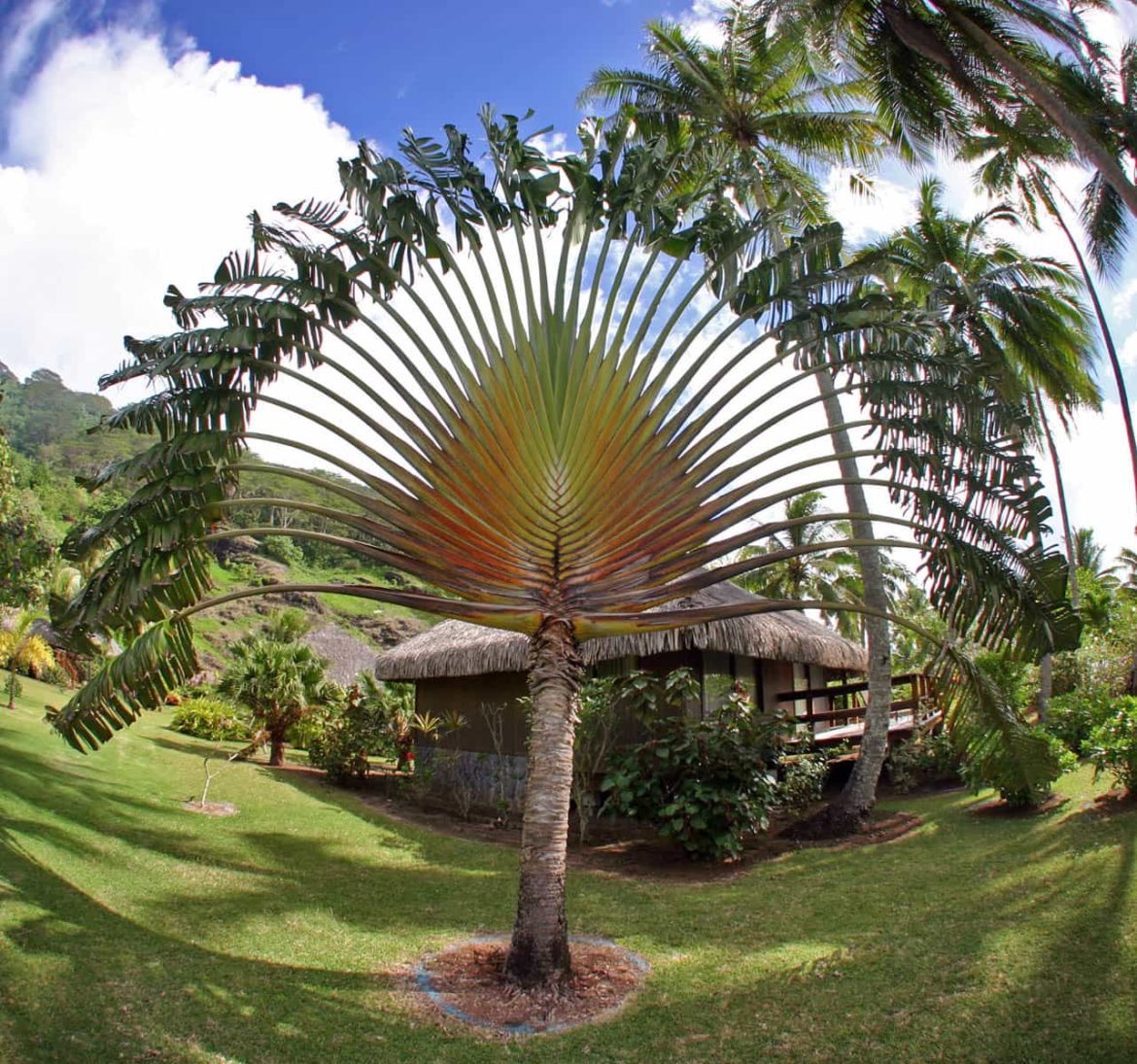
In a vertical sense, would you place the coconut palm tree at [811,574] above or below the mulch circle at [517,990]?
above

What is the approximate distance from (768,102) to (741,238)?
10039 mm

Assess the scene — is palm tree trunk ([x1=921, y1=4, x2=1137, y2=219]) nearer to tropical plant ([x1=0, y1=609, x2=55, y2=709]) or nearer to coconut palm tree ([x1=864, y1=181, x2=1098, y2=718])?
coconut palm tree ([x1=864, y1=181, x2=1098, y2=718])

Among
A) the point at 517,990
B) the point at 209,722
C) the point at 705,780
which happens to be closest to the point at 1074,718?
the point at 705,780

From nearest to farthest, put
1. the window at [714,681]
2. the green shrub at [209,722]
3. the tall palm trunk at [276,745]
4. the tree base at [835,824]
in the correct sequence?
the tree base at [835,824], the window at [714,681], the tall palm trunk at [276,745], the green shrub at [209,722]

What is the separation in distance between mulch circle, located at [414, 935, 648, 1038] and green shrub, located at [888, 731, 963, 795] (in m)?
8.64

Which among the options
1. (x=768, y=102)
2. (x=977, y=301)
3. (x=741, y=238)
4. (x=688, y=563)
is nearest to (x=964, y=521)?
(x=688, y=563)

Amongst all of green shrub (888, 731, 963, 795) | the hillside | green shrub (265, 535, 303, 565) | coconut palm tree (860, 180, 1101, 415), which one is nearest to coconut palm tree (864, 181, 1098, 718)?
coconut palm tree (860, 180, 1101, 415)

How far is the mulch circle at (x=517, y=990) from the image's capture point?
4.82 meters

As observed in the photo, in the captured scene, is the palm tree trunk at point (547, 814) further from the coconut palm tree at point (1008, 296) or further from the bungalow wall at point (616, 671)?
the coconut palm tree at point (1008, 296)

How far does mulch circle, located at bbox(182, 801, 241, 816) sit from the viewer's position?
10.5 meters

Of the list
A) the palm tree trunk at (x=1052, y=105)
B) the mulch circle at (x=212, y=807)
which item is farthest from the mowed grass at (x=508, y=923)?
the palm tree trunk at (x=1052, y=105)

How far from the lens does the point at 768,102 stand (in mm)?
14297

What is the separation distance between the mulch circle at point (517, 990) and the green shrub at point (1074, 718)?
7376 mm

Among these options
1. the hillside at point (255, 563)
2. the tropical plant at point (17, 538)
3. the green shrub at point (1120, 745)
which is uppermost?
the hillside at point (255, 563)
